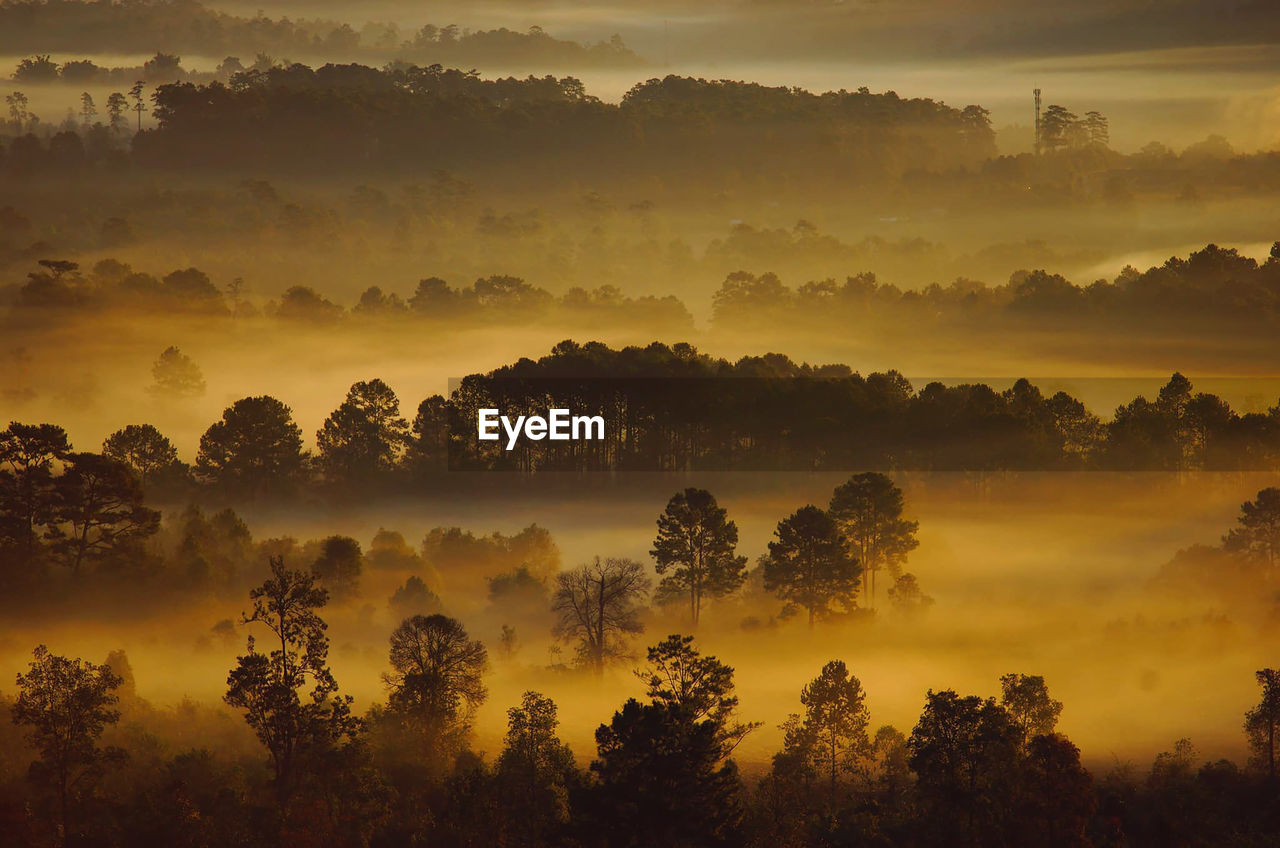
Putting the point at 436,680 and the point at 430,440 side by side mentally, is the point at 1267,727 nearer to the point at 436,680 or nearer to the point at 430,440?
the point at 436,680

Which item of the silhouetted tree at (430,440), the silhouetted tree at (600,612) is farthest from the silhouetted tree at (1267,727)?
the silhouetted tree at (430,440)

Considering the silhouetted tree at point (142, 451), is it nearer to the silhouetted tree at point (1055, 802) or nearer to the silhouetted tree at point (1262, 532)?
the silhouetted tree at point (1055, 802)

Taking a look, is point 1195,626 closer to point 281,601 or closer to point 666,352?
point 666,352

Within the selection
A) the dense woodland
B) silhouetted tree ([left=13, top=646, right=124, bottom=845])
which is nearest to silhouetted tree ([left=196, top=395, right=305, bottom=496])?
the dense woodland

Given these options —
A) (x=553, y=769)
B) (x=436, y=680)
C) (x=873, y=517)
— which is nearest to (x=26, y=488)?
(x=436, y=680)

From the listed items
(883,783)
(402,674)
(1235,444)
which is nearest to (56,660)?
(402,674)
